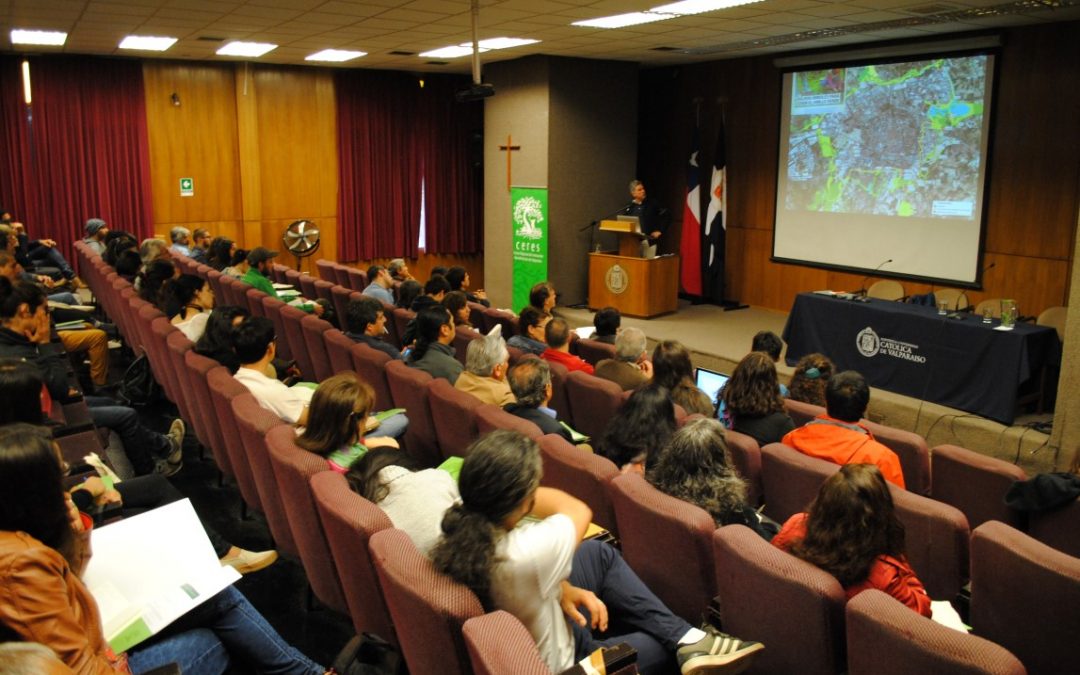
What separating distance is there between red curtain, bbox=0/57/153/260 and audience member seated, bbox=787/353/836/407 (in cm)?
952

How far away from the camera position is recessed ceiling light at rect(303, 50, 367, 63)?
1023 cm

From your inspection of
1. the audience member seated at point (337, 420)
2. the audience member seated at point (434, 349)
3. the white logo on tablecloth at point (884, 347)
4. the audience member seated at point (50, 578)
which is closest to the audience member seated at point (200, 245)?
the audience member seated at point (434, 349)

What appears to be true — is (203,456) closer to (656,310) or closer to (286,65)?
(656,310)

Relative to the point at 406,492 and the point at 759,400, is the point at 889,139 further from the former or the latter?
the point at 406,492

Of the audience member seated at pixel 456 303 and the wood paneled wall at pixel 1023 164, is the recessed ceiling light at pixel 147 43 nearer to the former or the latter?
the audience member seated at pixel 456 303

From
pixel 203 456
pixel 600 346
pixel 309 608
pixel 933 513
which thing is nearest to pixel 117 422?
pixel 203 456

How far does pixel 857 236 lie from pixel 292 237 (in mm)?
7643

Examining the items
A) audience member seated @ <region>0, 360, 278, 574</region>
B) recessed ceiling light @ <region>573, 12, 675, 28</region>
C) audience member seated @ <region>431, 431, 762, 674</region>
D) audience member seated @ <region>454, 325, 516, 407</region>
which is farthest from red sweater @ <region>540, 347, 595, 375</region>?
recessed ceiling light @ <region>573, 12, 675, 28</region>

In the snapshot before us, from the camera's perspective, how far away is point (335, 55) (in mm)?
10531

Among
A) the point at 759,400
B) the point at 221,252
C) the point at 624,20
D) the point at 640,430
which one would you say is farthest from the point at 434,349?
the point at 221,252

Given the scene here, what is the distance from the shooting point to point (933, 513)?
293 centimetres

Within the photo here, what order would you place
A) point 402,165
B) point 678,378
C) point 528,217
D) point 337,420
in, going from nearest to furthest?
point 337,420 < point 678,378 < point 528,217 < point 402,165

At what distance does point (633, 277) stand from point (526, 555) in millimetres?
8011

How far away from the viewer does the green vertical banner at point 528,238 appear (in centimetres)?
1048
